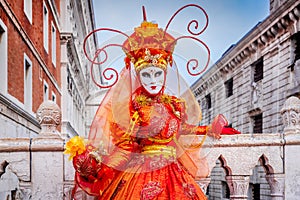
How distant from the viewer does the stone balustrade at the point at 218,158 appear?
442 cm

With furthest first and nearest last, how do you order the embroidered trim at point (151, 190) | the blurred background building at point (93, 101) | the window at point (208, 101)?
the window at point (208, 101)
the blurred background building at point (93, 101)
the embroidered trim at point (151, 190)

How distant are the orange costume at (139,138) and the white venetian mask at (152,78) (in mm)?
24

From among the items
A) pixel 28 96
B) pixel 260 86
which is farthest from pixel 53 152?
→ pixel 260 86

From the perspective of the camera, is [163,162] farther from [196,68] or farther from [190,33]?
[190,33]

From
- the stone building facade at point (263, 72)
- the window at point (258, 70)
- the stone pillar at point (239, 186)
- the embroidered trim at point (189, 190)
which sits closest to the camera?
the embroidered trim at point (189, 190)

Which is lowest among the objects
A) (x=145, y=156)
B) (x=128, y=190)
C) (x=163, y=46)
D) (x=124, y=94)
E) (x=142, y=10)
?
(x=128, y=190)

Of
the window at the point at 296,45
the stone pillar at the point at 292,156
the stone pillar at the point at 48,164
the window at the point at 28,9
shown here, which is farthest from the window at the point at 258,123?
the stone pillar at the point at 48,164

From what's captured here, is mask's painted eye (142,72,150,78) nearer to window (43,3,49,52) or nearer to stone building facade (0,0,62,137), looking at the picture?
stone building facade (0,0,62,137)

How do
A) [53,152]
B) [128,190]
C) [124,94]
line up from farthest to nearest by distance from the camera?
[53,152] < [124,94] < [128,190]

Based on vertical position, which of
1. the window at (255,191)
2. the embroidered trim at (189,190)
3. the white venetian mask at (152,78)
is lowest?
the window at (255,191)

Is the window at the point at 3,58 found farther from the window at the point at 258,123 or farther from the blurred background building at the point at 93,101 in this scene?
the window at the point at 258,123

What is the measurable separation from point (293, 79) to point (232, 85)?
9516 millimetres

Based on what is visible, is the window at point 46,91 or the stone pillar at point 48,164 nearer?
the stone pillar at point 48,164

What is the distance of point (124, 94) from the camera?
3998mm
